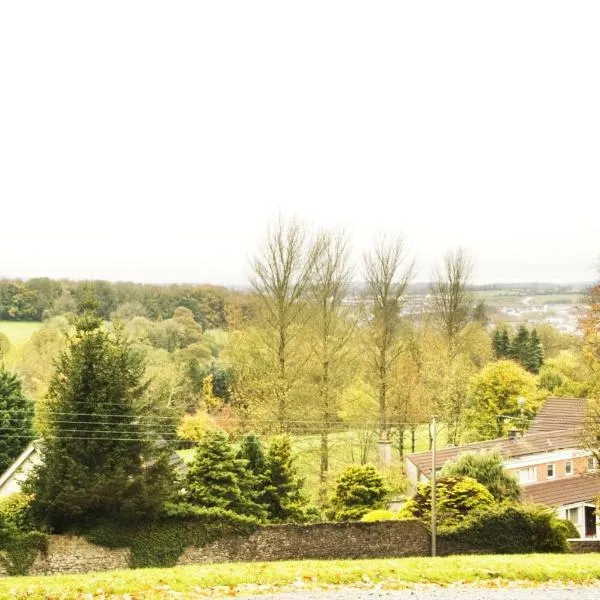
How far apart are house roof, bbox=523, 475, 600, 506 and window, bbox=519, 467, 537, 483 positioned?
517mm

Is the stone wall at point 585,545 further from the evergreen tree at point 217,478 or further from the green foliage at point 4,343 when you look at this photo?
the green foliage at point 4,343

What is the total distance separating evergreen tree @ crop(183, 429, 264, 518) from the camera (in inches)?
874

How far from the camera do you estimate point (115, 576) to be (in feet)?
41.0

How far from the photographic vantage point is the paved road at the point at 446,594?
37.2ft

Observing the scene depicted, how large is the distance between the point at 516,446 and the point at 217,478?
61.2 ft

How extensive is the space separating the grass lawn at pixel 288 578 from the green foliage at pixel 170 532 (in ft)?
18.8

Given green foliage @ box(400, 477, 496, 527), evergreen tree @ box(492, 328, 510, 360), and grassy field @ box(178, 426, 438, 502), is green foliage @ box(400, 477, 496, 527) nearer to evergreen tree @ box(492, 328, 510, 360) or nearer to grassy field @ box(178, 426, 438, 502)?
grassy field @ box(178, 426, 438, 502)

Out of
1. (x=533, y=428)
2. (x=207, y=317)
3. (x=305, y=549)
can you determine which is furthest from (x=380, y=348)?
(x=207, y=317)

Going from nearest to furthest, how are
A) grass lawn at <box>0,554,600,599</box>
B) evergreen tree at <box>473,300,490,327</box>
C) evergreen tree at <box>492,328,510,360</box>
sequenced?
grass lawn at <box>0,554,600,599</box>
evergreen tree at <box>473,300,490,327</box>
evergreen tree at <box>492,328,510,360</box>

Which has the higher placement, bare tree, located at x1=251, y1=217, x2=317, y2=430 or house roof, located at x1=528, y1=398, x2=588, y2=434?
bare tree, located at x1=251, y1=217, x2=317, y2=430

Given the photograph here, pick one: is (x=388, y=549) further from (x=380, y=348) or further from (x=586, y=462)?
(x=586, y=462)

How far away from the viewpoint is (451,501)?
2186 centimetres

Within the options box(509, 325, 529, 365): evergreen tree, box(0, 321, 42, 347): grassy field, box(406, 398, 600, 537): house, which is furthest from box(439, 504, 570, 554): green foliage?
box(509, 325, 529, 365): evergreen tree

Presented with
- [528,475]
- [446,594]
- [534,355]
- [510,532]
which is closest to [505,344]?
[534,355]
